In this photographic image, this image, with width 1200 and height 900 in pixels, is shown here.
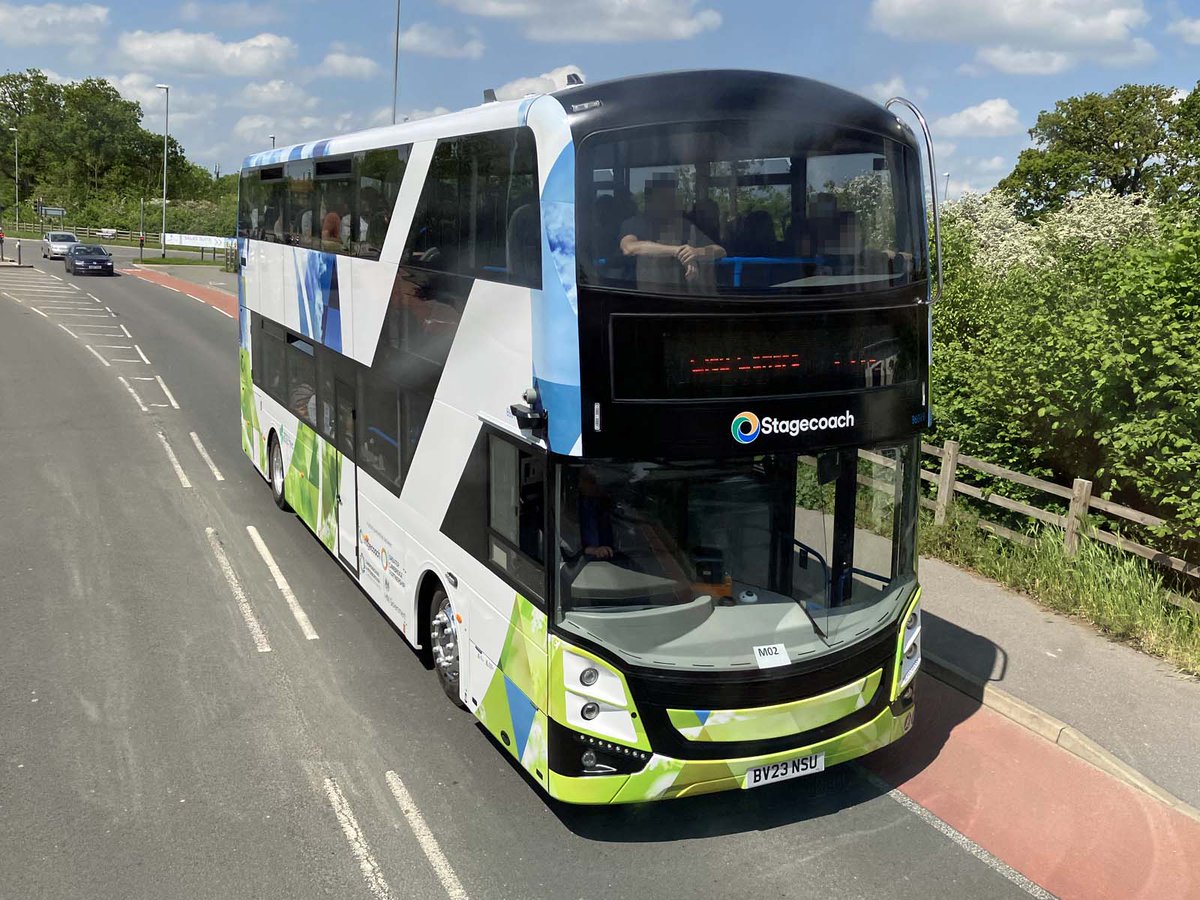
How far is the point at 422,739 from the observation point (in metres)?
6.99

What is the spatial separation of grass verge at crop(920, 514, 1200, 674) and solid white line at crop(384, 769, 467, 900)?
602 centimetres

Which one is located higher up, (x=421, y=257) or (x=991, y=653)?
(x=421, y=257)

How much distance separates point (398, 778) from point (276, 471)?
6.92m

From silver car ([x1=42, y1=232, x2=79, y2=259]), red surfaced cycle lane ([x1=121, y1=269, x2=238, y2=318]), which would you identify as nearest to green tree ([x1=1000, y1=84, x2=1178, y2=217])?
red surfaced cycle lane ([x1=121, y1=269, x2=238, y2=318])

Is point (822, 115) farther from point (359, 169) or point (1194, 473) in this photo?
point (1194, 473)

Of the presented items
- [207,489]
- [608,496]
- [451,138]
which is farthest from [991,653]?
[207,489]

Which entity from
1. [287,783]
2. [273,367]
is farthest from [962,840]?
[273,367]

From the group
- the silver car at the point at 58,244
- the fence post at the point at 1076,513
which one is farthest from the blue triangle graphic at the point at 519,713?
the silver car at the point at 58,244

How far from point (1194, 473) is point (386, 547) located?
22.1ft

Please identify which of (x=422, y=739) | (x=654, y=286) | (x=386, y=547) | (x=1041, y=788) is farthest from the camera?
(x=386, y=547)

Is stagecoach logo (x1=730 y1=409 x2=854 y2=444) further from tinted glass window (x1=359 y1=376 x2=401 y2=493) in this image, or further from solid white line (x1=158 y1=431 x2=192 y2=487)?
solid white line (x1=158 y1=431 x2=192 y2=487)

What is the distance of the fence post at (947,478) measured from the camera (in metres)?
11.5

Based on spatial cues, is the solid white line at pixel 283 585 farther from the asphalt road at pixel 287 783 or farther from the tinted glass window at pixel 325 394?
the tinted glass window at pixel 325 394

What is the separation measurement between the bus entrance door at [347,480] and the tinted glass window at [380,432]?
311 mm
